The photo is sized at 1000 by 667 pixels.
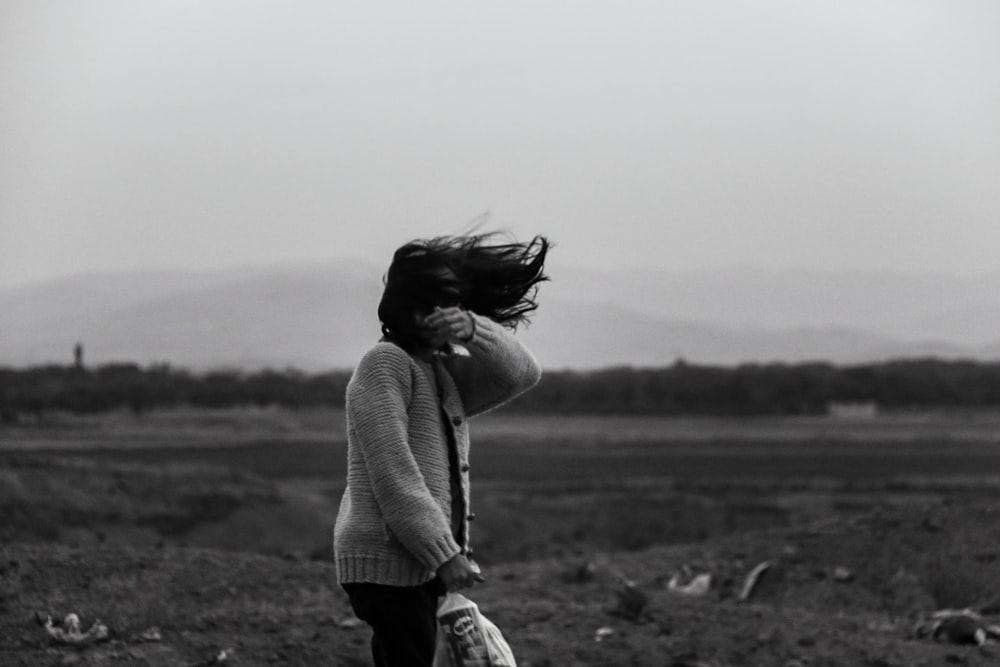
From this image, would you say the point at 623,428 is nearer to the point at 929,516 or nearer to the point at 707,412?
the point at 707,412

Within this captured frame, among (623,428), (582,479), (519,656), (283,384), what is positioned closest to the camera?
(519,656)

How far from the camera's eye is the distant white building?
65.7 m

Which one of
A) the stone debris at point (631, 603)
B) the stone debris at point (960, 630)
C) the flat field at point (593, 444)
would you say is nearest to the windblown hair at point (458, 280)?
the stone debris at point (631, 603)

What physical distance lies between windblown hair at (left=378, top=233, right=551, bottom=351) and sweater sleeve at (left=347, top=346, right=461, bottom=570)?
14 cm

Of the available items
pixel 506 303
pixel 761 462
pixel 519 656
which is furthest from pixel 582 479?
pixel 506 303

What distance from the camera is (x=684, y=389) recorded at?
6800 centimetres

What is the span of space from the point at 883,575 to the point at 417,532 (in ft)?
28.6

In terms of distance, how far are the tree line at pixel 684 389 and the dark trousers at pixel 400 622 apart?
5891cm

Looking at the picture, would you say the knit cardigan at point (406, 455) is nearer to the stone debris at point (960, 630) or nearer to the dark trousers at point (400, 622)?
the dark trousers at point (400, 622)

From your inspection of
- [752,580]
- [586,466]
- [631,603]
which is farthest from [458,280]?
[586,466]

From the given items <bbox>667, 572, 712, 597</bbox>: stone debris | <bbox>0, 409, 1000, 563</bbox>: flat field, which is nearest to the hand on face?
<bbox>667, 572, 712, 597</bbox>: stone debris

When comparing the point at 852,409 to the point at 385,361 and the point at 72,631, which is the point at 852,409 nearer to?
the point at 72,631

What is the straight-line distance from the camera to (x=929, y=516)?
13422 mm

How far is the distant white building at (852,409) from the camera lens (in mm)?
65688
